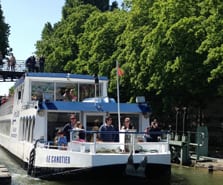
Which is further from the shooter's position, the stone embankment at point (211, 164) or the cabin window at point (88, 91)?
the cabin window at point (88, 91)

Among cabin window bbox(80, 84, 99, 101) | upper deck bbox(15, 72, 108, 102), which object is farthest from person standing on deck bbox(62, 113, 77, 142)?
cabin window bbox(80, 84, 99, 101)

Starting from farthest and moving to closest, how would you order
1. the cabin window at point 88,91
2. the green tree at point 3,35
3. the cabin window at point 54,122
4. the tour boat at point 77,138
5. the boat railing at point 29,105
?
1. the green tree at point 3,35
2. the cabin window at point 88,91
3. the cabin window at point 54,122
4. the boat railing at point 29,105
5. the tour boat at point 77,138

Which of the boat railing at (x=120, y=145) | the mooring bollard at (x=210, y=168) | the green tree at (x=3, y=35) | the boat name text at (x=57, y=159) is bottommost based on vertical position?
the mooring bollard at (x=210, y=168)

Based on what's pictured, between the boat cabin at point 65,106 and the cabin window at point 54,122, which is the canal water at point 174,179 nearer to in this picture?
the boat cabin at point 65,106

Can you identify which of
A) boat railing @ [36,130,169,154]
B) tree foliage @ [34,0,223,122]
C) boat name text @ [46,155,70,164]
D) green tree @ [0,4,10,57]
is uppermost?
green tree @ [0,4,10,57]

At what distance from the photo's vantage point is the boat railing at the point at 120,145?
16.9 meters

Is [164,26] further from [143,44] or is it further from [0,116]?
[0,116]

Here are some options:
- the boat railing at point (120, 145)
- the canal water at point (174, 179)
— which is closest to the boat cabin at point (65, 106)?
the boat railing at point (120, 145)

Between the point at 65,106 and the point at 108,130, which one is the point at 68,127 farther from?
the point at 108,130

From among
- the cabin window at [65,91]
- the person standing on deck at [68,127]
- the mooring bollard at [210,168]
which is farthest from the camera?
the cabin window at [65,91]

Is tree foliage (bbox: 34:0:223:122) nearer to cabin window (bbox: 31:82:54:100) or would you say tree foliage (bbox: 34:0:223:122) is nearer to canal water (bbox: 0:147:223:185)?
canal water (bbox: 0:147:223:185)

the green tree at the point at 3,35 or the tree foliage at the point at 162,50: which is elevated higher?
the green tree at the point at 3,35

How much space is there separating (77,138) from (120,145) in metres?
1.61

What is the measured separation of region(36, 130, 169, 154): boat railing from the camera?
1694cm
